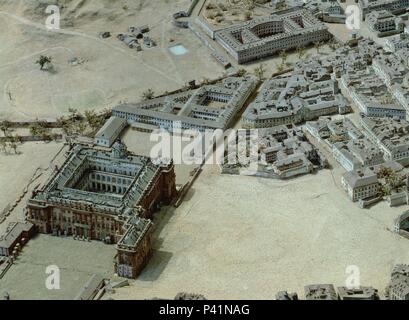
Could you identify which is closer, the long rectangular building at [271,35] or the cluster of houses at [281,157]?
the cluster of houses at [281,157]

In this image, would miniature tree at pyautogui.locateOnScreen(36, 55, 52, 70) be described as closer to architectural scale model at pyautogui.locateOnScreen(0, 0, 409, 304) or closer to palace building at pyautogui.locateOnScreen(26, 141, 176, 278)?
architectural scale model at pyautogui.locateOnScreen(0, 0, 409, 304)

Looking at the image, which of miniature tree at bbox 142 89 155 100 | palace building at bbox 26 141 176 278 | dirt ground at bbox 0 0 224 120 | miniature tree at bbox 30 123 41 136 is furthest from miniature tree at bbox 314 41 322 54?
miniature tree at bbox 30 123 41 136

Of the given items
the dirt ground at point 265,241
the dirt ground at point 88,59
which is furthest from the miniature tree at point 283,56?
the dirt ground at point 265,241

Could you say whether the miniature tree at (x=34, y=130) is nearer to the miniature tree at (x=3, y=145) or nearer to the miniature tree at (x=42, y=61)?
the miniature tree at (x=3, y=145)

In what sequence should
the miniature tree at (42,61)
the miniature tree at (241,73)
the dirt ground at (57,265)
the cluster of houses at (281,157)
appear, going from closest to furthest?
1. the dirt ground at (57,265)
2. the cluster of houses at (281,157)
3. the miniature tree at (241,73)
4. the miniature tree at (42,61)

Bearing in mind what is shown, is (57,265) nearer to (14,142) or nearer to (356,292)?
(14,142)

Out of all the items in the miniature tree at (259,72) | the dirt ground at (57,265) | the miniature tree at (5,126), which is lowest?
the dirt ground at (57,265)
